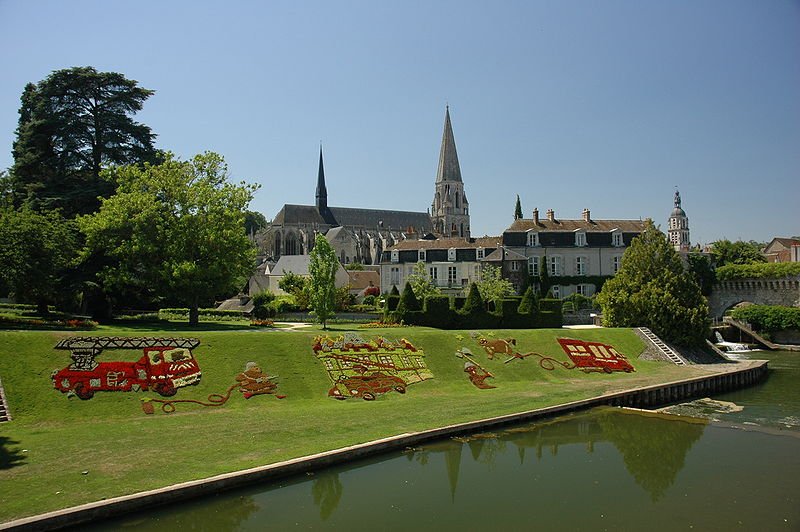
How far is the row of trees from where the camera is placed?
36.7m

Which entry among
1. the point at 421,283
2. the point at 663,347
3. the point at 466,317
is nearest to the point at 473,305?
the point at 466,317

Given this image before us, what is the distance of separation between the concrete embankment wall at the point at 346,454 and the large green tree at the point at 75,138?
3254cm

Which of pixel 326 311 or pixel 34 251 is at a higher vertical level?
pixel 34 251

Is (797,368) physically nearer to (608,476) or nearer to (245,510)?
(608,476)

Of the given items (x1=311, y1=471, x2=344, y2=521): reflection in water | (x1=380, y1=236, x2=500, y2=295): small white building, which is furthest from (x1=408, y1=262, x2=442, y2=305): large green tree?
(x1=311, y1=471, x2=344, y2=521): reflection in water

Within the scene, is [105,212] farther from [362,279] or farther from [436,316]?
[362,279]

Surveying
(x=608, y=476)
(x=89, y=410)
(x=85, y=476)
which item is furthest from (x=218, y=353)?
(x=608, y=476)

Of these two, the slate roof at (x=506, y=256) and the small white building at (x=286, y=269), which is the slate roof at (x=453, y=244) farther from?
the small white building at (x=286, y=269)

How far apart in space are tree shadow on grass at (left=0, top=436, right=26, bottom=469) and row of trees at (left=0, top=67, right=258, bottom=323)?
Answer: 17.5 meters

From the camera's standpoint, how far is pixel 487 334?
36.7 metres

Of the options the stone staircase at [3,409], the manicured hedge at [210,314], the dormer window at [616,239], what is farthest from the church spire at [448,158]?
the stone staircase at [3,409]

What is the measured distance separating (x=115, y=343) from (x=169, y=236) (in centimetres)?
1442

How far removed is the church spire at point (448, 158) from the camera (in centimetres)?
11583

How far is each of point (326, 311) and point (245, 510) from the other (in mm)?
24172
